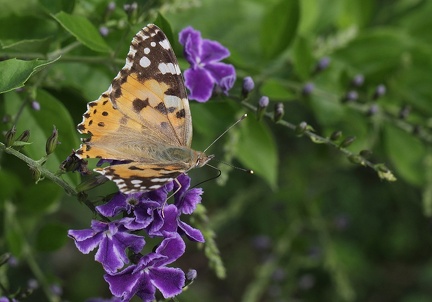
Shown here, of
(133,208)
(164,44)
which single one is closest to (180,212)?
(133,208)

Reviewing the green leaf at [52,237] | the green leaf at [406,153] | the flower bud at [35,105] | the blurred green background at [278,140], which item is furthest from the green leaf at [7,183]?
the green leaf at [406,153]

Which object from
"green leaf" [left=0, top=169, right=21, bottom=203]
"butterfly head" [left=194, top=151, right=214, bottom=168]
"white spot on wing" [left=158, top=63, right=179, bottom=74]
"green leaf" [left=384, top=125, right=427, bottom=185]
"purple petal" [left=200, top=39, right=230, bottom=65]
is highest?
"white spot on wing" [left=158, top=63, right=179, bottom=74]

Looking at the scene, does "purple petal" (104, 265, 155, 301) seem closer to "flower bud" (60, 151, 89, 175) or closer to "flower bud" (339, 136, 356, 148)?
"flower bud" (60, 151, 89, 175)

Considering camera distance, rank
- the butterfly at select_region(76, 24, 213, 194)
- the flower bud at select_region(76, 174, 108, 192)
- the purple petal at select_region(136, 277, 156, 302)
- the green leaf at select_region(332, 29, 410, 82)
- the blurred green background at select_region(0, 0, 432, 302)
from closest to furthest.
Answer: the purple petal at select_region(136, 277, 156, 302) → the flower bud at select_region(76, 174, 108, 192) → the butterfly at select_region(76, 24, 213, 194) → the blurred green background at select_region(0, 0, 432, 302) → the green leaf at select_region(332, 29, 410, 82)

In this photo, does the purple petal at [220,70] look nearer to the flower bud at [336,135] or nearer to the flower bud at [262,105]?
A: the flower bud at [262,105]

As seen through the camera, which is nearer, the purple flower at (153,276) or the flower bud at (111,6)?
the purple flower at (153,276)

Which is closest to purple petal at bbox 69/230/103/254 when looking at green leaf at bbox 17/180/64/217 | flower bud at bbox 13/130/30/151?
flower bud at bbox 13/130/30/151
